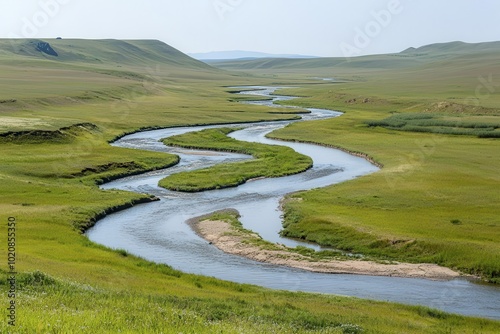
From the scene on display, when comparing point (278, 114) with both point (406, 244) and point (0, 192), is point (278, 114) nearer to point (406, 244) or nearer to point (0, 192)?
point (0, 192)

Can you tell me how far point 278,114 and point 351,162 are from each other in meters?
58.9

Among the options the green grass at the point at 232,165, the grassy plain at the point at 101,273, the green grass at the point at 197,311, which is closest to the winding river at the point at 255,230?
the green grass at the point at 232,165

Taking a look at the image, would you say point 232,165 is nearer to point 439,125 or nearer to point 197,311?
point 439,125

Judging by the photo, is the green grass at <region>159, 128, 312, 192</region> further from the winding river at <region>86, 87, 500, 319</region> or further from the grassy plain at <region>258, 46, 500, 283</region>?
the grassy plain at <region>258, 46, 500, 283</region>

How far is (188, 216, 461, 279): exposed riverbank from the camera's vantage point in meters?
35.9

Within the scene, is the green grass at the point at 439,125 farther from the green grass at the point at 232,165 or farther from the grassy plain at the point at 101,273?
the green grass at the point at 232,165

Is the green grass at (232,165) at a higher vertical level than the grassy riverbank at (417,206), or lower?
lower

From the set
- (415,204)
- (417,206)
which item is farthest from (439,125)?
(417,206)

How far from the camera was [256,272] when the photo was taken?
3628cm

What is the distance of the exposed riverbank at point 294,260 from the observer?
35.9m

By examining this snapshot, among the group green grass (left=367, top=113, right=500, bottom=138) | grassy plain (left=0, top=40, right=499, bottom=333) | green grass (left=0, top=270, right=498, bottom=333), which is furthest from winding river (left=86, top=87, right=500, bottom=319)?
green grass (left=367, top=113, right=500, bottom=138)

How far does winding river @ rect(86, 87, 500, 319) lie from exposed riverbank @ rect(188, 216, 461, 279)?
0.66m

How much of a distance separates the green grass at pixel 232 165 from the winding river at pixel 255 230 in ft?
4.32

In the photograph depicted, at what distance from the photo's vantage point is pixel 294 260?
3797 cm
